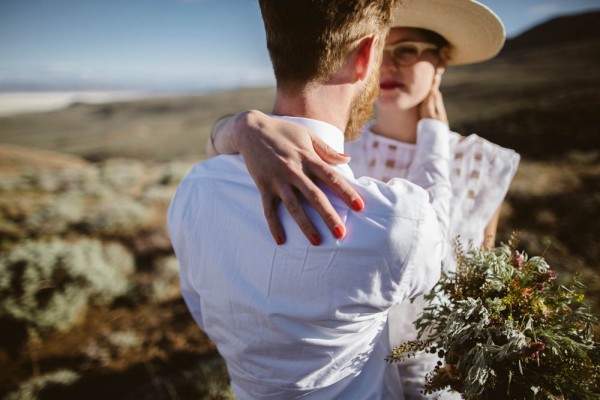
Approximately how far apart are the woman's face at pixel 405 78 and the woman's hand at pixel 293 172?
131 cm

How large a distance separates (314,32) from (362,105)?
0.40 m

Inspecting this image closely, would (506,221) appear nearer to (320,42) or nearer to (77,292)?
(320,42)

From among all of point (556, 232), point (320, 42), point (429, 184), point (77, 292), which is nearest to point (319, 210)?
point (320, 42)

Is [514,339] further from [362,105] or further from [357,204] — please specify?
[362,105]

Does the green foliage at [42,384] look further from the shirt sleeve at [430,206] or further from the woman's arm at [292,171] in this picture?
the shirt sleeve at [430,206]

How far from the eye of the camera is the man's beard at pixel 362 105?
58.8 inches

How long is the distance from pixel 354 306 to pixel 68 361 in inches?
189

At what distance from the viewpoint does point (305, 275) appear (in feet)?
3.74

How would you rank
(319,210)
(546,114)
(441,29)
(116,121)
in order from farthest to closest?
(116,121), (546,114), (441,29), (319,210)

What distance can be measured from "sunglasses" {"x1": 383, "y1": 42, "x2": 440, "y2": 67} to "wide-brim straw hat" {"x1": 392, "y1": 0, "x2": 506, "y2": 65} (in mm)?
129

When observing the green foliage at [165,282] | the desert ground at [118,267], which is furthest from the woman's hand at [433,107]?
the green foliage at [165,282]

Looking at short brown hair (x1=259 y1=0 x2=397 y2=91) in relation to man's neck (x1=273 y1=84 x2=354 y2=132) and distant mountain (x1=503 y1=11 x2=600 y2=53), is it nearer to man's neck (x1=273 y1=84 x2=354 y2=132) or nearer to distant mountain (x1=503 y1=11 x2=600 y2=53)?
man's neck (x1=273 y1=84 x2=354 y2=132)

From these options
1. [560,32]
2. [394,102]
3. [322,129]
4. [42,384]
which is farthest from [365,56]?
[560,32]

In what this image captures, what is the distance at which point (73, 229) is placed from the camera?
6668 mm
